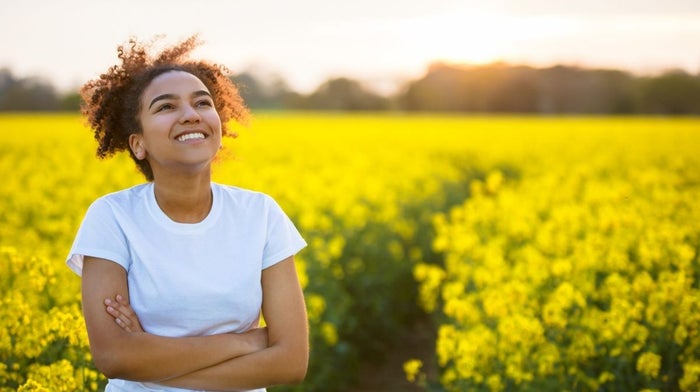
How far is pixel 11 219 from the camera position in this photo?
5.93m

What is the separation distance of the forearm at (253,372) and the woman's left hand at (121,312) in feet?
0.68

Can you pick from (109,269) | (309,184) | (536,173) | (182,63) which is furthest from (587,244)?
(536,173)

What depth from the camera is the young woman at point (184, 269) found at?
246 centimetres

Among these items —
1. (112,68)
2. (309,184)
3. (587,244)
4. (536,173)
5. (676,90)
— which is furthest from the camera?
(676,90)

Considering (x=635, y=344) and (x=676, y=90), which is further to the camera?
(x=676, y=90)

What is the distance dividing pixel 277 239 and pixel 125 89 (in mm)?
794

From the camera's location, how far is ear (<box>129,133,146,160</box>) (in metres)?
2.79

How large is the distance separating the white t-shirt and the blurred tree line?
1374 inches

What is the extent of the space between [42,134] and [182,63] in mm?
14233

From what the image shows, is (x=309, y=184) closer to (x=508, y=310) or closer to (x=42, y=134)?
(x=508, y=310)

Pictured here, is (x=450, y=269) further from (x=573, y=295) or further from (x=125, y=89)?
(x=125, y=89)

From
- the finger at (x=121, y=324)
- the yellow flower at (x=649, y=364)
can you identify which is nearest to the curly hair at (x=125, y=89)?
the finger at (x=121, y=324)

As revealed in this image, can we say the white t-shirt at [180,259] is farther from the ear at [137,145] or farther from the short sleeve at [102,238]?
the ear at [137,145]

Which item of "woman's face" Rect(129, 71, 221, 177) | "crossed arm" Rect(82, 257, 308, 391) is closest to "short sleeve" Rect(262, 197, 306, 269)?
"crossed arm" Rect(82, 257, 308, 391)
